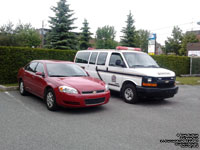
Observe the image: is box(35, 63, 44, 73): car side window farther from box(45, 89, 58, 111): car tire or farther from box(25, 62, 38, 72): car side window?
box(45, 89, 58, 111): car tire

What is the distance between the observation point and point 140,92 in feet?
24.3

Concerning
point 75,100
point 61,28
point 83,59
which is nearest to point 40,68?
point 75,100

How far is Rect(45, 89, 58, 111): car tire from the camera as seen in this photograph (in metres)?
6.05

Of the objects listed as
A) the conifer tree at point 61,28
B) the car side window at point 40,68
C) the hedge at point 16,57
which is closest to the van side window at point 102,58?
the car side window at point 40,68

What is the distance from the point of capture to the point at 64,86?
19.2 feet

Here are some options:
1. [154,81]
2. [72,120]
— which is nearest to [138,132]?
[72,120]

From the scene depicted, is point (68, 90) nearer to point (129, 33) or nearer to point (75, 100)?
point (75, 100)

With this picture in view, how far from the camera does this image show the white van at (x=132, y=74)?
7.36 m

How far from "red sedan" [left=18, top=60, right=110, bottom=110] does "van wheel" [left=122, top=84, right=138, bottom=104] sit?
142cm

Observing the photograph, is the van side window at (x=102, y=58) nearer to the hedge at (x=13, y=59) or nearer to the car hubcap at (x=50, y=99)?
the car hubcap at (x=50, y=99)

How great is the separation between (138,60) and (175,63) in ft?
43.0

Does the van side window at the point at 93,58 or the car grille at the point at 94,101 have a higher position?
the van side window at the point at 93,58

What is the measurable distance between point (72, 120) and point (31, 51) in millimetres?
7374

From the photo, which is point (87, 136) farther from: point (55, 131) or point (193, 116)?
point (193, 116)
